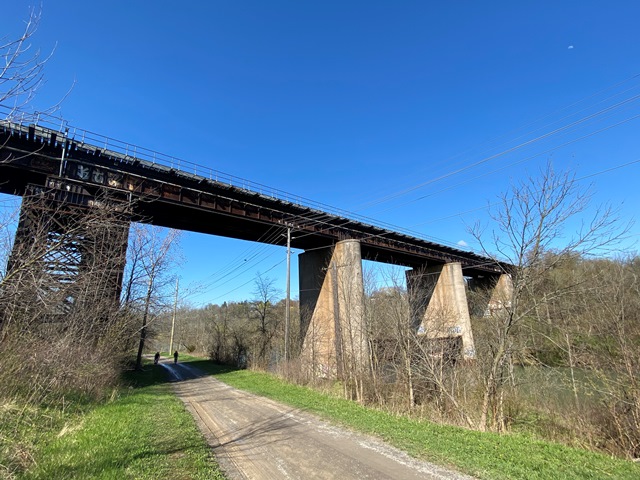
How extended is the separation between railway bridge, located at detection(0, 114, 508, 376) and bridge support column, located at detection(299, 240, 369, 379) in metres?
0.09

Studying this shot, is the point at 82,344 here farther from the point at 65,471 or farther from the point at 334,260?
the point at 334,260

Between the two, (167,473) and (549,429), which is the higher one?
(167,473)

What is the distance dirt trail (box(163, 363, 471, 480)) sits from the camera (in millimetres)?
5602

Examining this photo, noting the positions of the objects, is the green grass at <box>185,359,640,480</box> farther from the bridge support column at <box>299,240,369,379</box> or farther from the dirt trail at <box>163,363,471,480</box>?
the bridge support column at <box>299,240,369,379</box>

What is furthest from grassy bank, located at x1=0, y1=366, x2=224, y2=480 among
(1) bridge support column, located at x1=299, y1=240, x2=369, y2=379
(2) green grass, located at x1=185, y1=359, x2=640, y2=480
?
(1) bridge support column, located at x1=299, y1=240, x2=369, y2=379

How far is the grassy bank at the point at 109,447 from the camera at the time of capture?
5098mm

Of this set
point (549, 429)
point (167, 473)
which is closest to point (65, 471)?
point (167, 473)

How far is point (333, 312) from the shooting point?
27.5 metres

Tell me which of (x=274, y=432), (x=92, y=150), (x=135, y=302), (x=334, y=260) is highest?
(x=92, y=150)

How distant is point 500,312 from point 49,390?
13120mm

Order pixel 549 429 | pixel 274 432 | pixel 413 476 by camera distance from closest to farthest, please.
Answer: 1. pixel 413 476
2. pixel 274 432
3. pixel 549 429

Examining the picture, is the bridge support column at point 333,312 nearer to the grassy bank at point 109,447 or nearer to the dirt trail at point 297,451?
the dirt trail at point 297,451

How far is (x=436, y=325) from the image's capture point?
17281mm

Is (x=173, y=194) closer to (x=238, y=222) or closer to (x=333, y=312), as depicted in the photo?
(x=238, y=222)
